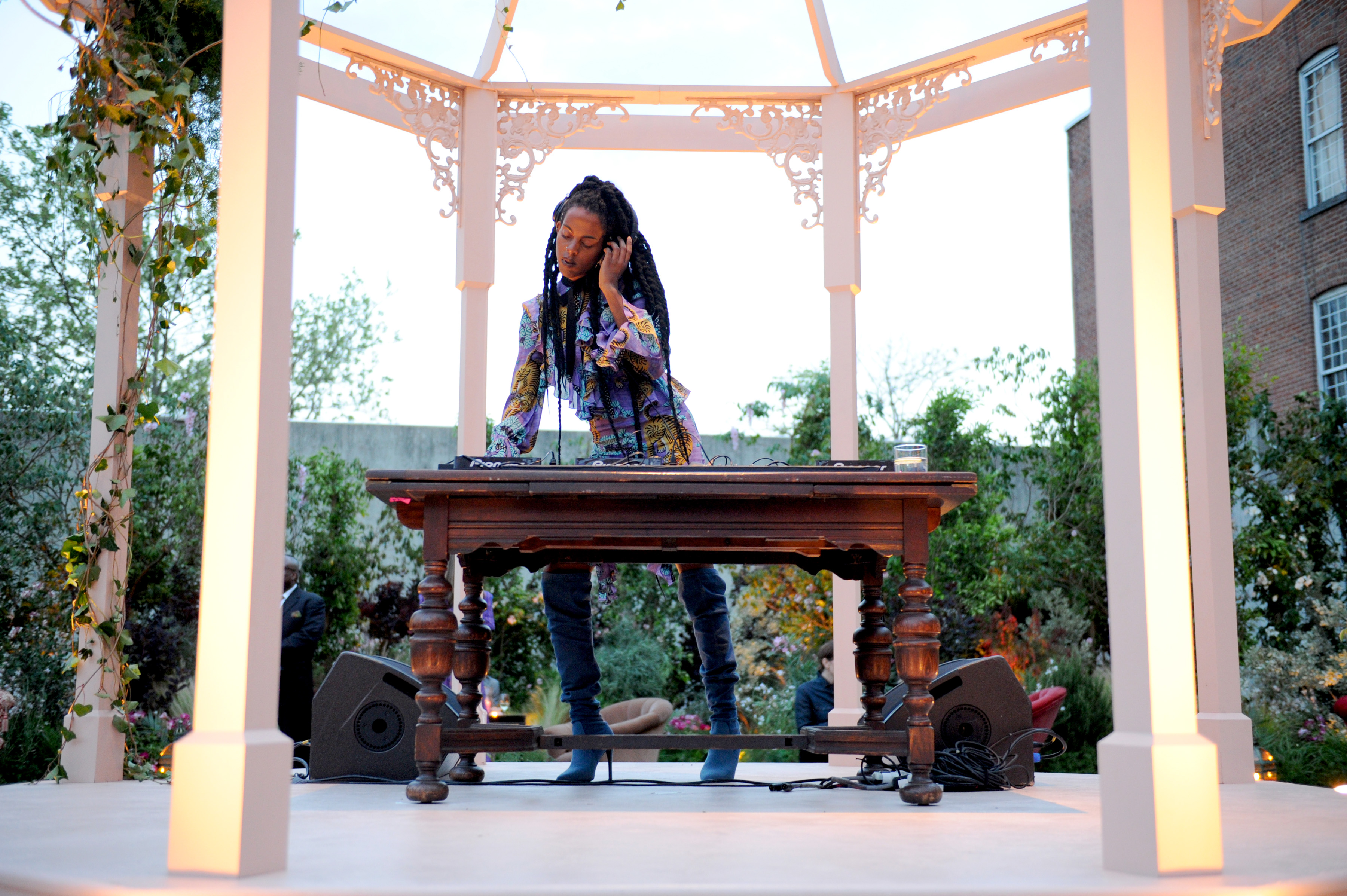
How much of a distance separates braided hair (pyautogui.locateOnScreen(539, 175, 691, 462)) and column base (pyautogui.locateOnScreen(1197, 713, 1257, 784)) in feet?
6.87

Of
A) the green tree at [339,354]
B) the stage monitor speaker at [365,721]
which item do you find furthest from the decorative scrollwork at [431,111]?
the green tree at [339,354]

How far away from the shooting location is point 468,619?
3398mm

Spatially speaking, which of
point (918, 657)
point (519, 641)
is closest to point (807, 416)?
point (519, 641)

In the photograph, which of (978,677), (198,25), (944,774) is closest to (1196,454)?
(978,677)

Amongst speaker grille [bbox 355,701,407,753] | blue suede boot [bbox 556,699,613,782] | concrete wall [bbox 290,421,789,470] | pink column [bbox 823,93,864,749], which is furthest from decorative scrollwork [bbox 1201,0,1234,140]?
concrete wall [bbox 290,421,789,470]

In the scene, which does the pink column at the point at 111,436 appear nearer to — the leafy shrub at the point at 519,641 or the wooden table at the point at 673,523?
the wooden table at the point at 673,523

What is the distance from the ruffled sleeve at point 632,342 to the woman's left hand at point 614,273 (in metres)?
0.02

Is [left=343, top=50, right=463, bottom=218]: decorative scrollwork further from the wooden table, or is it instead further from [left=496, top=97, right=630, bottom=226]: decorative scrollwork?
the wooden table

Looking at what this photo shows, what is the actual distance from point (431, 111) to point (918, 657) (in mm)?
3599

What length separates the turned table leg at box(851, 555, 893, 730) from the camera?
10.8 feet

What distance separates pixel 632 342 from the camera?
3137mm

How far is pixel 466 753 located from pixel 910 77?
12.1 feet

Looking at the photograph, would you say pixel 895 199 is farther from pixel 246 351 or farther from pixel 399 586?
pixel 246 351

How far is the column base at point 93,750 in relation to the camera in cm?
345
